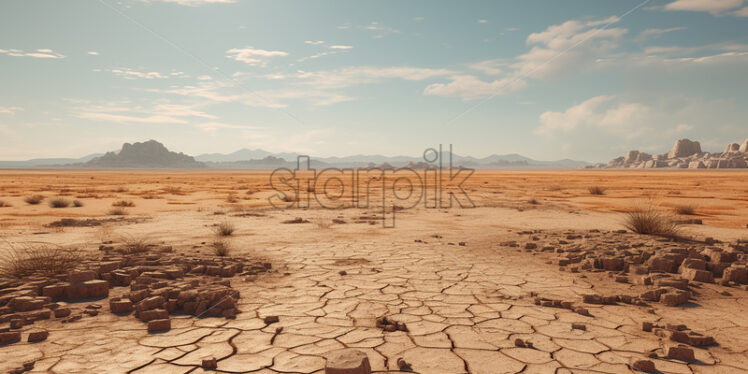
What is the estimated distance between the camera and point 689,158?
486ft

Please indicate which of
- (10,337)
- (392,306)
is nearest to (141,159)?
(10,337)

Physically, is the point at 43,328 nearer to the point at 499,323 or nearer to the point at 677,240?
the point at 499,323

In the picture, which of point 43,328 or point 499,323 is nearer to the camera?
point 43,328

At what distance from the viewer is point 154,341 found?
370 centimetres

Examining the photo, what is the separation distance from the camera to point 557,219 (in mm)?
12648

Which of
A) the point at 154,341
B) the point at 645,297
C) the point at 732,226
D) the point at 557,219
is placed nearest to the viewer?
the point at 154,341

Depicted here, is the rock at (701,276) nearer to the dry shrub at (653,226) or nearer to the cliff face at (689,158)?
the dry shrub at (653,226)

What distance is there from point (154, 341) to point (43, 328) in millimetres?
1208

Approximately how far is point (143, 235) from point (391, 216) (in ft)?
23.5

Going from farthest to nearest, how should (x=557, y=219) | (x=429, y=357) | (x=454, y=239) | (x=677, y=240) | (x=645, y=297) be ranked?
(x=557, y=219)
(x=454, y=239)
(x=677, y=240)
(x=645, y=297)
(x=429, y=357)

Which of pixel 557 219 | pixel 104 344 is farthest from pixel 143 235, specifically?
pixel 557 219

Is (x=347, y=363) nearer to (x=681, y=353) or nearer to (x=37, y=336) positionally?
(x=681, y=353)

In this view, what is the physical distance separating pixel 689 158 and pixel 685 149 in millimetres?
17867

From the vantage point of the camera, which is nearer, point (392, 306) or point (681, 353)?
point (681, 353)
